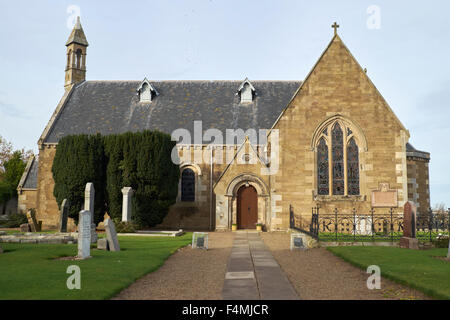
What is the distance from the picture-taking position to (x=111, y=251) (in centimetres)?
1502

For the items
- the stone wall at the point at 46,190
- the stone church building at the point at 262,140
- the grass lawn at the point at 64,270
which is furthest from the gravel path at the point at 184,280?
the stone wall at the point at 46,190

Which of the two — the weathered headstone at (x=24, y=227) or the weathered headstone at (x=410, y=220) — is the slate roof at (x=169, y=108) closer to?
the weathered headstone at (x=24, y=227)

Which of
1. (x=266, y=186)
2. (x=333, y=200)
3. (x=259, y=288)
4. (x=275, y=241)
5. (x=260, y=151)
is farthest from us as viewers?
(x=260, y=151)

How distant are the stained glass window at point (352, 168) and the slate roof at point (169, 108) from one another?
7.85 meters

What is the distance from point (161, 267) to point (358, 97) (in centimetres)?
1875

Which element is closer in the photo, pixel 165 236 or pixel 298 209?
pixel 165 236

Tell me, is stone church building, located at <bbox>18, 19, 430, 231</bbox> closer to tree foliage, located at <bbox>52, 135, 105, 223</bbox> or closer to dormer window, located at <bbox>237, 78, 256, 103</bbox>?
dormer window, located at <bbox>237, 78, 256, 103</bbox>

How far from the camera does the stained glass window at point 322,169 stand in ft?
82.2

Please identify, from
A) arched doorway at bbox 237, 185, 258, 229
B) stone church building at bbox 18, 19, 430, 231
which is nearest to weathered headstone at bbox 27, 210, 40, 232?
stone church building at bbox 18, 19, 430, 231

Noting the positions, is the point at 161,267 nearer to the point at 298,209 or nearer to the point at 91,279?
the point at 91,279

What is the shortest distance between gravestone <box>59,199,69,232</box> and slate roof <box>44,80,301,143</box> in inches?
336

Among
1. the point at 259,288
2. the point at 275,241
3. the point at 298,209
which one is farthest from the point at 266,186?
the point at 259,288

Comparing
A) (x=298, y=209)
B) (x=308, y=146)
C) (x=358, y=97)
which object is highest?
(x=358, y=97)

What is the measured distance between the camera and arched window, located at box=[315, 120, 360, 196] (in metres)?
25.0
